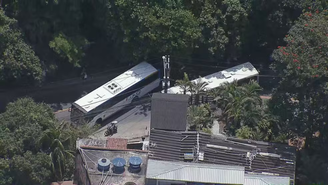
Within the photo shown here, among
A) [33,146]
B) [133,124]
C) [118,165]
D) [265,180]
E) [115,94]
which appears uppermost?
[115,94]

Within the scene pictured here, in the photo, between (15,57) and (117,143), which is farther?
→ (15,57)

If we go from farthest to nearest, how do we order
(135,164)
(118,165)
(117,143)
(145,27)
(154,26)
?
(145,27), (154,26), (117,143), (135,164), (118,165)

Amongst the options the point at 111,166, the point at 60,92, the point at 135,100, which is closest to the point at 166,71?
the point at 135,100

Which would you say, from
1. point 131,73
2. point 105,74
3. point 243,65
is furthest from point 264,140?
point 105,74

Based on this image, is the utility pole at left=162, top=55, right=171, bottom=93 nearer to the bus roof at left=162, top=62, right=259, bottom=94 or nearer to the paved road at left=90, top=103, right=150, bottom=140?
the bus roof at left=162, top=62, right=259, bottom=94

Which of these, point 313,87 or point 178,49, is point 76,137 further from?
point 313,87

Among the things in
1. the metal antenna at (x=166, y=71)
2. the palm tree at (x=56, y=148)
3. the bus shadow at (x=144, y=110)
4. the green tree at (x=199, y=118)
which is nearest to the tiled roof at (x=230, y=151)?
the green tree at (x=199, y=118)

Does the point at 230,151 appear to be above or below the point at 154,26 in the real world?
below

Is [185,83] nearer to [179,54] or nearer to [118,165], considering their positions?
[179,54]
